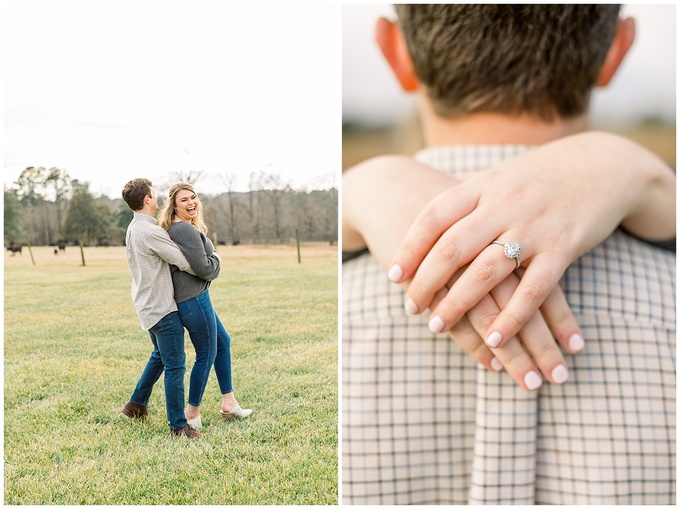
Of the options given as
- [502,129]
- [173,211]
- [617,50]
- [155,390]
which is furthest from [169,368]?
[617,50]

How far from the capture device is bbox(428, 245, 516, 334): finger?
1040 millimetres

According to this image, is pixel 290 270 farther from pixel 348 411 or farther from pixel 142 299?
pixel 348 411

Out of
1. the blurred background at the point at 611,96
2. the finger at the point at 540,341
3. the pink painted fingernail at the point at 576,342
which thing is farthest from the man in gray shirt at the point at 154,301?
the blurred background at the point at 611,96

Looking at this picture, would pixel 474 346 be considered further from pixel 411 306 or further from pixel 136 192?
pixel 136 192

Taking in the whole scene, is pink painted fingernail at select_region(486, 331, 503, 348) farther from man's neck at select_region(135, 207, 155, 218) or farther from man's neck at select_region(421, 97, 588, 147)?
man's neck at select_region(135, 207, 155, 218)

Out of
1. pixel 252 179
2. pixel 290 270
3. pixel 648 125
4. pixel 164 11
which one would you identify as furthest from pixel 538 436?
pixel 648 125

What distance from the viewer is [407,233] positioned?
1069mm

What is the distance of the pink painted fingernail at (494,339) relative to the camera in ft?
3.47

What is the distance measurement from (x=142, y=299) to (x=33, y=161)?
20.3 inches

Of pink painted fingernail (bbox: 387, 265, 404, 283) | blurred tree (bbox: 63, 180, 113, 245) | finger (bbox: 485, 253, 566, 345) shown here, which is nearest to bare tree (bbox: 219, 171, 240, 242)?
blurred tree (bbox: 63, 180, 113, 245)

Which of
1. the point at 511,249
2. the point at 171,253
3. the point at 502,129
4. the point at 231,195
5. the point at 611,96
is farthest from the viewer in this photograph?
the point at 611,96

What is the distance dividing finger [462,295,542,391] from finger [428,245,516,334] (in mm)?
39

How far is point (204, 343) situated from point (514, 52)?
1084 mm

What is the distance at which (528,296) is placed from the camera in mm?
1039
